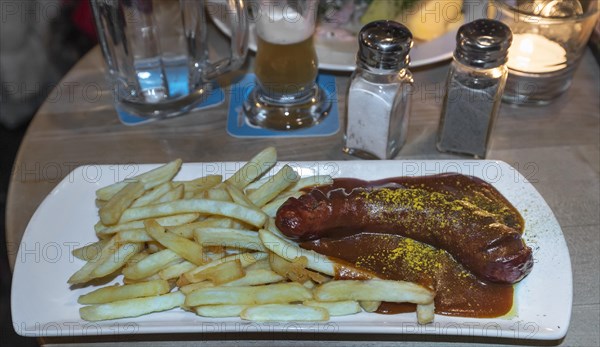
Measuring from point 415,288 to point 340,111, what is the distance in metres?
0.86

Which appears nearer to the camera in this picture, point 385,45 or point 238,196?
point 238,196

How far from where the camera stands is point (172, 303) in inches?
54.4

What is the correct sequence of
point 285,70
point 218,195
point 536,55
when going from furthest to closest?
point 536,55 → point 285,70 → point 218,195

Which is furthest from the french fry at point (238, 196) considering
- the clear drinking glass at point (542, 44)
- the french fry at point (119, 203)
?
the clear drinking glass at point (542, 44)

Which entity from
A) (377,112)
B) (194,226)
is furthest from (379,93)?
(194,226)

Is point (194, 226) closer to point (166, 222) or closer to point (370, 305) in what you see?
point (166, 222)

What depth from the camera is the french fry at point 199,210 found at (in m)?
1.46

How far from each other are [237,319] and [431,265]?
1.40 ft

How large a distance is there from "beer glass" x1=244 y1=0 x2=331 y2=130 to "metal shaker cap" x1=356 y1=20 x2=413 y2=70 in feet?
0.74

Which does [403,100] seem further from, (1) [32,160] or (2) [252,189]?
(1) [32,160]

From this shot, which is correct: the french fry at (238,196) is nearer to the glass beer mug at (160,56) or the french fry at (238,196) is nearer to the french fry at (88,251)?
the french fry at (88,251)

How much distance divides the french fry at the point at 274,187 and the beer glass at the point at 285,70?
0.45 m

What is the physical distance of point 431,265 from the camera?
1467 millimetres

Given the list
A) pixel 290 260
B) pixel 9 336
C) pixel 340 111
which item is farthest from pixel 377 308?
pixel 9 336
